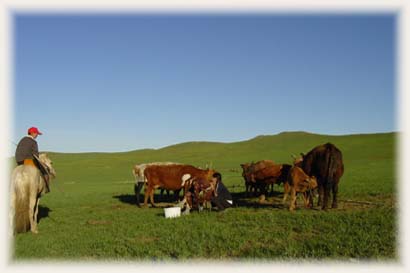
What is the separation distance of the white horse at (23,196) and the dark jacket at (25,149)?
328mm

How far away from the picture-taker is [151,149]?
10612 centimetres

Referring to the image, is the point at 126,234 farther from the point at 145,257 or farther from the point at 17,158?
the point at 17,158

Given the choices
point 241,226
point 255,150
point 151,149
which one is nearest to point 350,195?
point 241,226

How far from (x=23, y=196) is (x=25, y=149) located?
4.81 feet

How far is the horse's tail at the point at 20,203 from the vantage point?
38.2ft

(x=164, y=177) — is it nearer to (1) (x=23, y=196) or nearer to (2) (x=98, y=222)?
(2) (x=98, y=222)

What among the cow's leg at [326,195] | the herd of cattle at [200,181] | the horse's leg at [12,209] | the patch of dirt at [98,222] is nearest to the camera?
the horse's leg at [12,209]

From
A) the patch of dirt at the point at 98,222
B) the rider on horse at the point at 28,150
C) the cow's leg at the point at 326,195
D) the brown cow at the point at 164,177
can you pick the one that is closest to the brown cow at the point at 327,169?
the cow's leg at the point at 326,195

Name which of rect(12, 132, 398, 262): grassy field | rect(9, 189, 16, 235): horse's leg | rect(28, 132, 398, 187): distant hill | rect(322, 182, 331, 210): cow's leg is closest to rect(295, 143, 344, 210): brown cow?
rect(322, 182, 331, 210): cow's leg

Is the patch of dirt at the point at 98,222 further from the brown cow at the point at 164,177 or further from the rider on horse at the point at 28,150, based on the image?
the brown cow at the point at 164,177

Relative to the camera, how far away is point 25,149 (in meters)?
12.2

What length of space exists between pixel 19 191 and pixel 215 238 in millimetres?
6384

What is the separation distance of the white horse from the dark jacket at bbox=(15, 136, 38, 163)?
328mm

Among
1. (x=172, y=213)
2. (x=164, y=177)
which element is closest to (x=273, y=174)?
(x=164, y=177)
